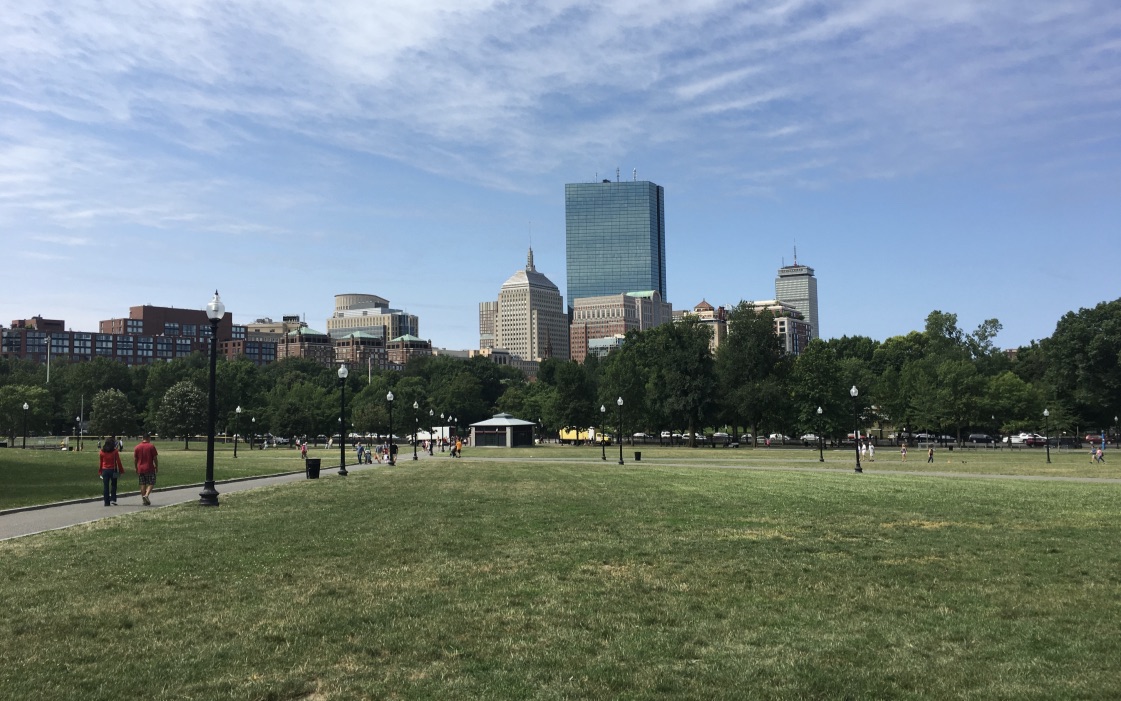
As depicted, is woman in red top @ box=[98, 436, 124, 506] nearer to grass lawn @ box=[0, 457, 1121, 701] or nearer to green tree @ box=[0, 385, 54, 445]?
grass lawn @ box=[0, 457, 1121, 701]

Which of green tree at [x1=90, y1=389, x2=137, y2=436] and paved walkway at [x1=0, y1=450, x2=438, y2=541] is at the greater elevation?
green tree at [x1=90, y1=389, x2=137, y2=436]

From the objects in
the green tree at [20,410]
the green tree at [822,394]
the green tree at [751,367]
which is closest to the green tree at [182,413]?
the green tree at [20,410]

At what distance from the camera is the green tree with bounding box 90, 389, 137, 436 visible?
121 meters

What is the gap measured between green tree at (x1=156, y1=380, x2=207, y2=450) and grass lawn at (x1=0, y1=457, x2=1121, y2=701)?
342ft

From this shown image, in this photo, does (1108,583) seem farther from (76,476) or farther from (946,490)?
(76,476)

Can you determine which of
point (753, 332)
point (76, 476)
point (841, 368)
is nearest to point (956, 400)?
point (841, 368)

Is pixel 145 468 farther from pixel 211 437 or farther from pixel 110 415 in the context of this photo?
pixel 110 415

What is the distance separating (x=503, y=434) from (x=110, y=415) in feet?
185

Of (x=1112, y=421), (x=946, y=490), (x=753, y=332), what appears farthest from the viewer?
(x=753, y=332)

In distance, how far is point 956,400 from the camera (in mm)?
97750

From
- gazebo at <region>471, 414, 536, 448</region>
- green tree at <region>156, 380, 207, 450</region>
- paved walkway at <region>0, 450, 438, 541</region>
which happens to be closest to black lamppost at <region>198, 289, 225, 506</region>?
paved walkway at <region>0, 450, 438, 541</region>

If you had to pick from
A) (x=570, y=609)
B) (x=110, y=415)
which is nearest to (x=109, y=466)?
(x=570, y=609)

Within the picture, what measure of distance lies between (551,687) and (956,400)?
101482mm

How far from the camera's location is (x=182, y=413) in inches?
4481
